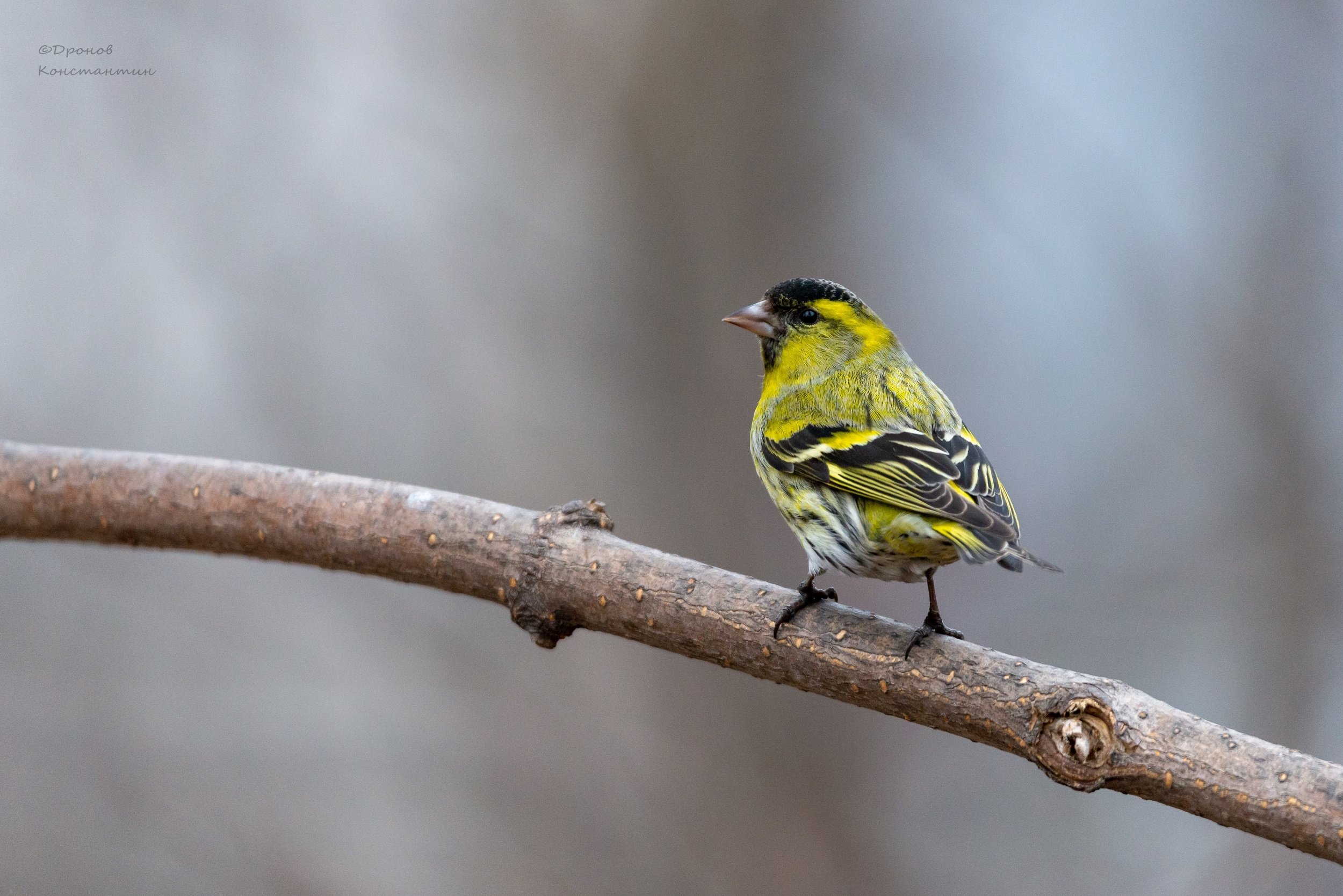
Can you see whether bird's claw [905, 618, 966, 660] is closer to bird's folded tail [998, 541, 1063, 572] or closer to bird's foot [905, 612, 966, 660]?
bird's foot [905, 612, 966, 660]

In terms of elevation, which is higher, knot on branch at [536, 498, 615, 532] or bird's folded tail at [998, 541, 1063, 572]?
bird's folded tail at [998, 541, 1063, 572]

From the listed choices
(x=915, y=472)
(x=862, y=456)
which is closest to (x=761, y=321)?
(x=862, y=456)

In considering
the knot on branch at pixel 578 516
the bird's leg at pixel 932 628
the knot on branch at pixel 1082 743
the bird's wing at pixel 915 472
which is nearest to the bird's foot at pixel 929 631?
the bird's leg at pixel 932 628

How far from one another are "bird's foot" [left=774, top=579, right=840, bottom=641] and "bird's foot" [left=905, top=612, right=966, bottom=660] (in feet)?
0.91

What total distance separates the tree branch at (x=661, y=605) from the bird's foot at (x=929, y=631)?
0.10 ft

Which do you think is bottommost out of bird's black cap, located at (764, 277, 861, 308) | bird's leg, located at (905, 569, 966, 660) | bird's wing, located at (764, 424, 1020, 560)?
bird's leg, located at (905, 569, 966, 660)

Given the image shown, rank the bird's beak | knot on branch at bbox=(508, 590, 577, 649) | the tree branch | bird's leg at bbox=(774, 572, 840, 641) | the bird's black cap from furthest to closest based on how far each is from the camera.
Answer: the bird's beak < the bird's black cap < knot on branch at bbox=(508, 590, 577, 649) < bird's leg at bbox=(774, 572, 840, 641) < the tree branch

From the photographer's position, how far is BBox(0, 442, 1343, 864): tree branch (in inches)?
79.4

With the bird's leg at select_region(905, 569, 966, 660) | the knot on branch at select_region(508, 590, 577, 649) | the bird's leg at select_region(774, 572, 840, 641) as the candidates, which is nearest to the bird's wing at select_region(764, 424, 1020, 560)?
the bird's leg at select_region(905, 569, 966, 660)

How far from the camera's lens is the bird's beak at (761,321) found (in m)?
4.04

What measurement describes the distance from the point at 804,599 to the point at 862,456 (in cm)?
65

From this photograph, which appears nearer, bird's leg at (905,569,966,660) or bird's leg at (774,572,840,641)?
bird's leg at (905,569,966,660)

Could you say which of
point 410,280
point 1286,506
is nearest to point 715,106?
point 410,280

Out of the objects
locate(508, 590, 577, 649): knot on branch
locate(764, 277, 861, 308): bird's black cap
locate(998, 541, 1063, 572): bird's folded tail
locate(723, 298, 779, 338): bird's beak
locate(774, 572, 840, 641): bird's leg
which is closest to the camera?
locate(998, 541, 1063, 572): bird's folded tail
